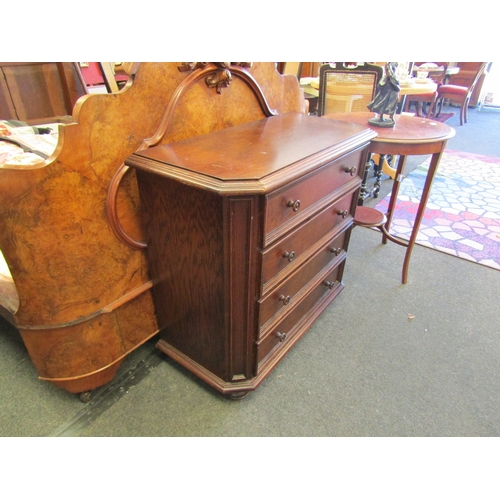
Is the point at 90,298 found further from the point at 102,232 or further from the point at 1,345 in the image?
the point at 1,345

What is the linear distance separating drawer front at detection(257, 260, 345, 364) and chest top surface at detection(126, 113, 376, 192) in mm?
605

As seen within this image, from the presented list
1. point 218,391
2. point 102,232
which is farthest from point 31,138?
point 218,391

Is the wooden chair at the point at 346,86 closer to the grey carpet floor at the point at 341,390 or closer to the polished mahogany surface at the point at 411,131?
the polished mahogany surface at the point at 411,131

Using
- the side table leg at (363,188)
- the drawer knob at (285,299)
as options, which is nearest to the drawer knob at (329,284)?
the drawer knob at (285,299)

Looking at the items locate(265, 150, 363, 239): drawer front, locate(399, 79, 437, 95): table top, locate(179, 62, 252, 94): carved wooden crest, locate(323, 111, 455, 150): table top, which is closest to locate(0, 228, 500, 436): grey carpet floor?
locate(265, 150, 363, 239): drawer front

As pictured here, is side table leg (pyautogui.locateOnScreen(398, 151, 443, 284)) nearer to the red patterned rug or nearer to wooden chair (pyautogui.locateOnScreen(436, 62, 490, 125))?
the red patterned rug

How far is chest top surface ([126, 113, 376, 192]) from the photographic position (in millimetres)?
921

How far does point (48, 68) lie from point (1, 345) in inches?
108

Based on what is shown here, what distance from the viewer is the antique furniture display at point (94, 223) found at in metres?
0.95

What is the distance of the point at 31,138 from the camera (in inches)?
58.2

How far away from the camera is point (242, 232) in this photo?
973 mm

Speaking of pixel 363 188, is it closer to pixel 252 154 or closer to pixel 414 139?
pixel 414 139

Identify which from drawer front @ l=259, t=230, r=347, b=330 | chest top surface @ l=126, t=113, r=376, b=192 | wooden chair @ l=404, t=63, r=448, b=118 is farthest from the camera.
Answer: wooden chair @ l=404, t=63, r=448, b=118

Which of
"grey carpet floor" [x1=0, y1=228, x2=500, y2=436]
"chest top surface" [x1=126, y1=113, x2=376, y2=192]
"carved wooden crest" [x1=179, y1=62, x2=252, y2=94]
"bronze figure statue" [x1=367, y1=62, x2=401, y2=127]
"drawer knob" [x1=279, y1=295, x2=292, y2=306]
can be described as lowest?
"grey carpet floor" [x1=0, y1=228, x2=500, y2=436]
